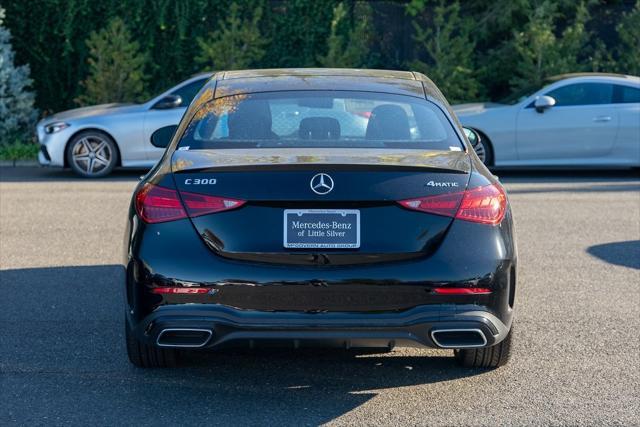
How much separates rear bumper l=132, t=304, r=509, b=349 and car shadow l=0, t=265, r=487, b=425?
1.21ft

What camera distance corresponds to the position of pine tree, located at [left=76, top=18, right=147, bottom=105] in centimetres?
1942

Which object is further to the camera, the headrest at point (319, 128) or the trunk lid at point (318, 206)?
the headrest at point (319, 128)

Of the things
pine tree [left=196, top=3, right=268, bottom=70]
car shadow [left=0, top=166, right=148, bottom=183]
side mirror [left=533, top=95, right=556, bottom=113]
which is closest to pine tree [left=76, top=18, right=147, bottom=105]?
pine tree [left=196, top=3, right=268, bottom=70]

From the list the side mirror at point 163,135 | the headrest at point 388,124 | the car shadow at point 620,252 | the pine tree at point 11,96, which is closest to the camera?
the headrest at point 388,124

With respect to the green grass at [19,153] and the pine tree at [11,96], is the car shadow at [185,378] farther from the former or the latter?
the pine tree at [11,96]

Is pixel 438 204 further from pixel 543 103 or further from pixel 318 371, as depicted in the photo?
pixel 543 103

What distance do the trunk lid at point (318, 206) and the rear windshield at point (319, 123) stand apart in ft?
1.58

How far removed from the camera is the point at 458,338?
521 centimetres

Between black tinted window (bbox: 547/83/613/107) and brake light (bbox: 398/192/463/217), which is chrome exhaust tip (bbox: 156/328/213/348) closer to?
brake light (bbox: 398/192/463/217)

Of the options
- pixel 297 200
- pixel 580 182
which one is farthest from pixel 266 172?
pixel 580 182

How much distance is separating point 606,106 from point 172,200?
11323 mm

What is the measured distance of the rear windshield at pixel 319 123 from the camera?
575 centimetres

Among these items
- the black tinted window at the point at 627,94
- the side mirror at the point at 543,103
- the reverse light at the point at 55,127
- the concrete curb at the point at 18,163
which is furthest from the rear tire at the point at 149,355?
the concrete curb at the point at 18,163

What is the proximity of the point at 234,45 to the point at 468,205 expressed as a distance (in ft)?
49.5
